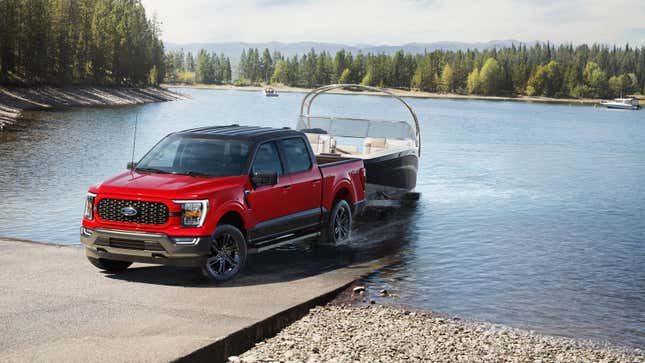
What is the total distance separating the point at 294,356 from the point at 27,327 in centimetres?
268

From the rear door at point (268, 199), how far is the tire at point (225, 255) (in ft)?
1.15

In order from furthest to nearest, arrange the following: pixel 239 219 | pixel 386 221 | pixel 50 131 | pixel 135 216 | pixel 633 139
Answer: pixel 633 139 < pixel 50 131 < pixel 386 221 < pixel 239 219 < pixel 135 216

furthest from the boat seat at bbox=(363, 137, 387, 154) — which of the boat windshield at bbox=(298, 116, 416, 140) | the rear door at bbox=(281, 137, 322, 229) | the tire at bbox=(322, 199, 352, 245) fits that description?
the rear door at bbox=(281, 137, 322, 229)

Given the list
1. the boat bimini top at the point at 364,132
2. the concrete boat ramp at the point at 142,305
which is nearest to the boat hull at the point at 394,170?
the boat bimini top at the point at 364,132

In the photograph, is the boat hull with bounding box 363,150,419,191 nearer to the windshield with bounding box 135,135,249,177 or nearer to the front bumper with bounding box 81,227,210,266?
the windshield with bounding box 135,135,249,177

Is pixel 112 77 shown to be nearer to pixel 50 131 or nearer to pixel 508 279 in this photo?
pixel 50 131

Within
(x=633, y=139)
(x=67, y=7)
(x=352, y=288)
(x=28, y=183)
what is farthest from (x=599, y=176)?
(x=67, y=7)

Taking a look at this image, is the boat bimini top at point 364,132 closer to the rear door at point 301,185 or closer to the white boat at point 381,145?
the white boat at point 381,145

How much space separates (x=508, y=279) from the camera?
13.6m

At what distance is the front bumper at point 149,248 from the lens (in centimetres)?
1048

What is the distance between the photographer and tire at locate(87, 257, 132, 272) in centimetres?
1116

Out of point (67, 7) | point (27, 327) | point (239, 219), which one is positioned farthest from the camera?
point (67, 7)

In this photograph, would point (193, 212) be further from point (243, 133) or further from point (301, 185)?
point (301, 185)

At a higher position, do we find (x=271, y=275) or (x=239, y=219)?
(x=239, y=219)
